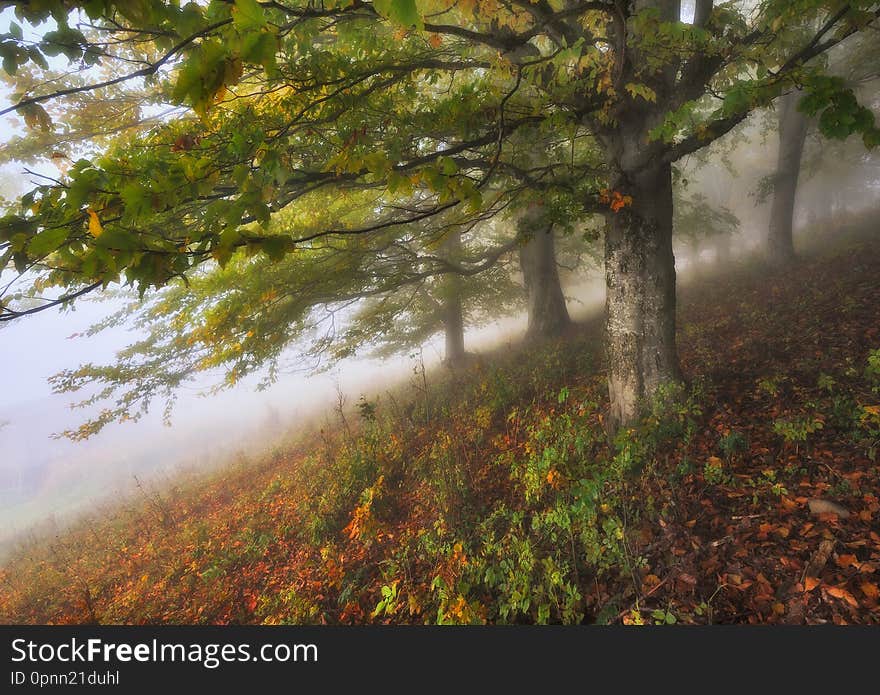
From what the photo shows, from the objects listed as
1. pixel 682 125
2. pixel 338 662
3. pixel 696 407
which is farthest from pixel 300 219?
pixel 696 407

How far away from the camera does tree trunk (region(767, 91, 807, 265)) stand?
36.2 ft

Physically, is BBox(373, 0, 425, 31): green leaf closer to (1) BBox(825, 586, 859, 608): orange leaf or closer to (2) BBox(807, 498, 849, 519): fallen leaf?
(1) BBox(825, 586, 859, 608): orange leaf

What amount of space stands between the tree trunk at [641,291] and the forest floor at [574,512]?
1.22 feet

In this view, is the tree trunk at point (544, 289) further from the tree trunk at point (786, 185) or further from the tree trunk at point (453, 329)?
the tree trunk at point (786, 185)

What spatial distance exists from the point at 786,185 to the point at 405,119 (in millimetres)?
13719

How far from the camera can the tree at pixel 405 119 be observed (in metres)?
1.58

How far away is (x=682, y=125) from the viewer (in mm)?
3123

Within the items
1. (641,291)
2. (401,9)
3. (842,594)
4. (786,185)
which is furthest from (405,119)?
(786,185)

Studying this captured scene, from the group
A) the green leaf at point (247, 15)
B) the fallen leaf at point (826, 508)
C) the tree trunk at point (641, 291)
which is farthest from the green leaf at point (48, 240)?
the fallen leaf at point (826, 508)

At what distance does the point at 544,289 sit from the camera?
10.3 metres

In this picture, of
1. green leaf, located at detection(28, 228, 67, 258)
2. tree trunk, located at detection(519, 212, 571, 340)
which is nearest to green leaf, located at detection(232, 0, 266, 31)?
green leaf, located at detection(28, 228, 67, 258)

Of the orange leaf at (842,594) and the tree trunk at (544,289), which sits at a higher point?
the tree trunk at (544,289)

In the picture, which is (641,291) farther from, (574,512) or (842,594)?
(842,594)

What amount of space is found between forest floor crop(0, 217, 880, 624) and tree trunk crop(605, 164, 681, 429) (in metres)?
0.37
